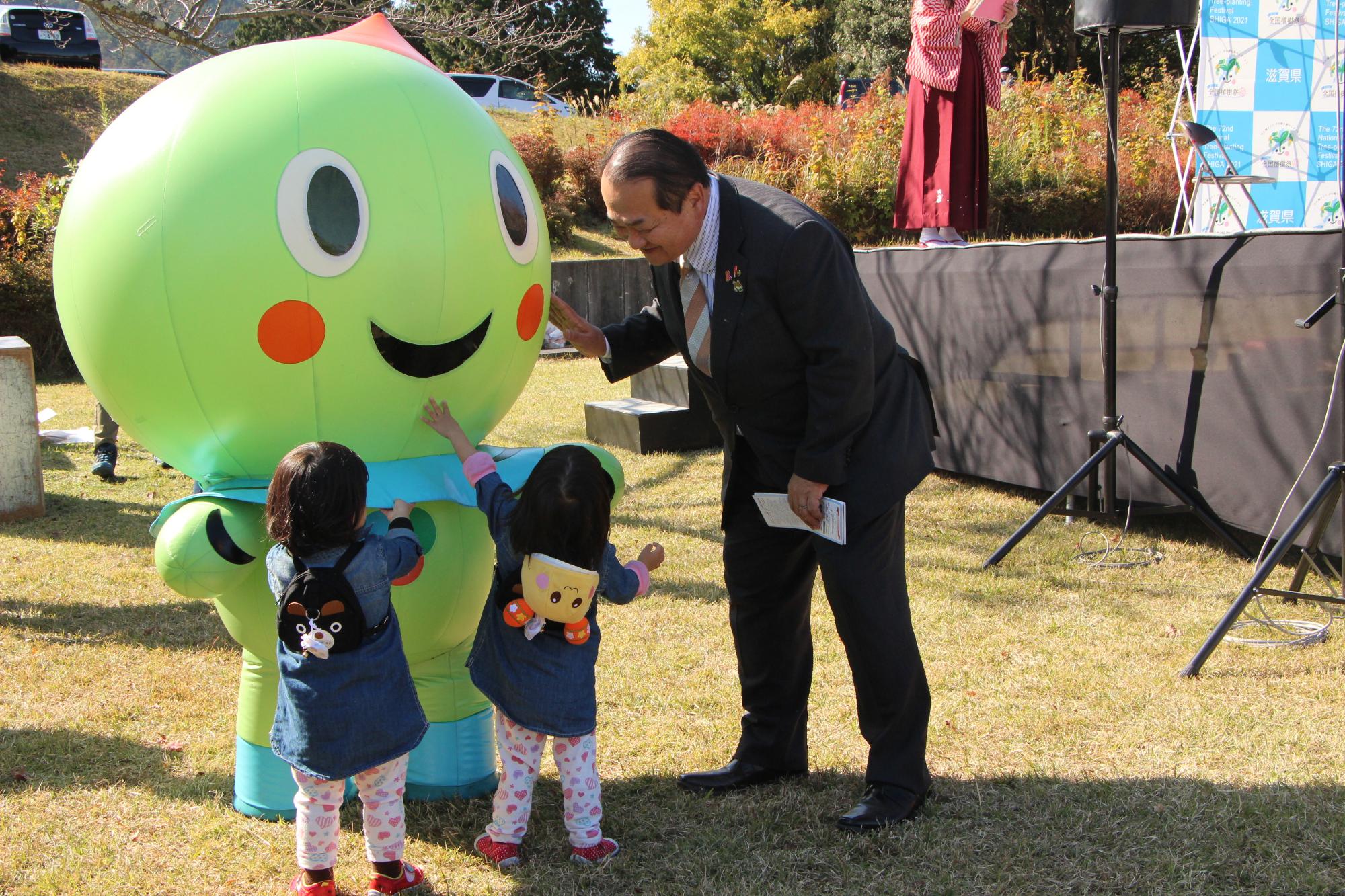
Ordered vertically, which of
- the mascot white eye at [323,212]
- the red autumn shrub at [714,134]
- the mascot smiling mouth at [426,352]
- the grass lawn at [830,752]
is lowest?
the grass lawn at [830,752]

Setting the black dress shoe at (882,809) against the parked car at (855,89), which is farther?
the parked car at (855,89)

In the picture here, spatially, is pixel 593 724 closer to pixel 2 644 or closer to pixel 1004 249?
pixel 2 644

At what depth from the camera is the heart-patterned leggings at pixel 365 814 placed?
2.69 meters

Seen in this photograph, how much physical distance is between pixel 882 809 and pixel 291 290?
210cm

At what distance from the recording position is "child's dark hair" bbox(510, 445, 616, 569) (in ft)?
8.93

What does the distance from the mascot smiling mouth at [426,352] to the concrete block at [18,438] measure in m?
5.07

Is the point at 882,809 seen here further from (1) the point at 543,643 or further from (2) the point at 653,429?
(2) the point at 653,429

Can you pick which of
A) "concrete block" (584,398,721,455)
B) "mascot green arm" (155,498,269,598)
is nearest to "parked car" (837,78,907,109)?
"concrete block" (584,398,721,455)

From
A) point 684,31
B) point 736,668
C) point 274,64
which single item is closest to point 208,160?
point 274,64

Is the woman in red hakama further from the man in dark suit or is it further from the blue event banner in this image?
the man in dark suit

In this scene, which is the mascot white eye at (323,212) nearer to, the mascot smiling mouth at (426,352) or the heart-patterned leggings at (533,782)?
the mascot smiling mouth at (426,352)

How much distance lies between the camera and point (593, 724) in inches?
114

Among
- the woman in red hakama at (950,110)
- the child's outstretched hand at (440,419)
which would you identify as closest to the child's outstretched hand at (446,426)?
the child's outstretched hand at (440,419)

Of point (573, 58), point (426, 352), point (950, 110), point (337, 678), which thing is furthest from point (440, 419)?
point (573, 58)
